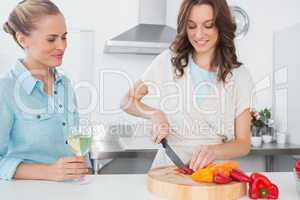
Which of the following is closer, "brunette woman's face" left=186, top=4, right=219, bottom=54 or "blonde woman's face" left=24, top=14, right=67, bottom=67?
"blonde woman's face" left=24, top=14, right=67, bottom=67

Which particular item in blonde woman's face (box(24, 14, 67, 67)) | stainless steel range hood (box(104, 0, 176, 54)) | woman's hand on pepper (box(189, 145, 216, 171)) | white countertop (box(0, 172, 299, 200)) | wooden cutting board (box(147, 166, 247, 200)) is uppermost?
stainless steel range hood (box(104, 0, 176, 54))

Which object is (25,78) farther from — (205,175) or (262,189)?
(262,189)

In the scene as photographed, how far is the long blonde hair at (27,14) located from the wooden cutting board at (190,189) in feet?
2.21

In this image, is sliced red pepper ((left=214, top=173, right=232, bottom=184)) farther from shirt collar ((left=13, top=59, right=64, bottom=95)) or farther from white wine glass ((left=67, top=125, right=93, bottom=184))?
shirt collar ((left=13, top=59, right=64, bottom=95))

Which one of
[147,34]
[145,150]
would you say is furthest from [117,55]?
[145,150]

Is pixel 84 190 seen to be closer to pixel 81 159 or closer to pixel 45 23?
pixel 81 159

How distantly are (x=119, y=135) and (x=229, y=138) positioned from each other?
177 centimetres

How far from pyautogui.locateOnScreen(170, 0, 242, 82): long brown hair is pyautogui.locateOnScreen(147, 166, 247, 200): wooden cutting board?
1.97ft

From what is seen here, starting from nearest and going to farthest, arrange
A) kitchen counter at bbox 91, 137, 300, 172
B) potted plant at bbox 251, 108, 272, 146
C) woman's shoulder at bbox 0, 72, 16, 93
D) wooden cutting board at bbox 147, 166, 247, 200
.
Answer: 1. wooden cutting board at bbox 147, 166, 247, 200
2. woman's shoulder at bbox 0, 72, 16, 93
3. kitchen counter at bbox 91, 137, 300, 172
4. potted plant at bbox 251, 108, 272, 146

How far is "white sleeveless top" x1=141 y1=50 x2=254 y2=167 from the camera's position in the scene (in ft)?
5.16

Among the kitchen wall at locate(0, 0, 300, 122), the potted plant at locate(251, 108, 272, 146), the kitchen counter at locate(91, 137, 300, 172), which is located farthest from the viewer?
the kitchen wall at locate(0, 0, 300, 122)

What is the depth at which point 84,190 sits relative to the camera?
1.13 meters

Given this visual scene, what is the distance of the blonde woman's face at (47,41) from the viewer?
131cm

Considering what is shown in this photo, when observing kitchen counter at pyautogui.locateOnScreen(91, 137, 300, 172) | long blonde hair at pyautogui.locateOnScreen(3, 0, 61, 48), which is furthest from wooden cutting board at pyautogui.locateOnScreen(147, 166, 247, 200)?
kitchen counter at pyautogui.locateOnScreen(91, 137, 300, 172)
